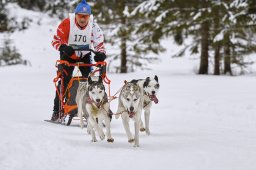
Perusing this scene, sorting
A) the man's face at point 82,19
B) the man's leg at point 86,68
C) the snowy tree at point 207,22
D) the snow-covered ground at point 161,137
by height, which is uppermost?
the snowy tree at point 207,22

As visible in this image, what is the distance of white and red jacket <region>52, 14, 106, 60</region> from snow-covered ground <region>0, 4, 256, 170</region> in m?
1.39

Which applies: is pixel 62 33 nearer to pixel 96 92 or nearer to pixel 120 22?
pixel 96 92

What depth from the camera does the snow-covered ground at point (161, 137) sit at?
4480 millimetres

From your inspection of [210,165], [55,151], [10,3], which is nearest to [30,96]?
[55,151]

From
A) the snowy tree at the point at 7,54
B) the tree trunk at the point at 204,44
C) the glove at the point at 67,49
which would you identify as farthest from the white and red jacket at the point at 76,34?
the snowy tree at the point at 7,54

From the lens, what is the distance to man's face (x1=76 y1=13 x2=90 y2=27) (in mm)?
6973

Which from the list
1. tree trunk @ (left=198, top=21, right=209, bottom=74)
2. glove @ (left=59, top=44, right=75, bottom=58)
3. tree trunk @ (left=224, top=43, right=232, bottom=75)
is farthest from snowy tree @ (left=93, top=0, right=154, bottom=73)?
glove @ (left=59, top=44, right=75, bottom=58)

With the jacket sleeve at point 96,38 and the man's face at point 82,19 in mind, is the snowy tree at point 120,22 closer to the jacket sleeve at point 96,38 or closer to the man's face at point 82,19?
the jacket sleeve at point 96,38

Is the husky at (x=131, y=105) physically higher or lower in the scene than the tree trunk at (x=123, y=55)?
lower

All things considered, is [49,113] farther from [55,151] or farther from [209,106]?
[55,151]

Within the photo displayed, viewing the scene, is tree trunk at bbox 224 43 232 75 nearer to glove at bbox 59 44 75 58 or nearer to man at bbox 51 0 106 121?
man at bbox 51 0 106 121

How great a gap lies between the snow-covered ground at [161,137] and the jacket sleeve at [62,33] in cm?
134

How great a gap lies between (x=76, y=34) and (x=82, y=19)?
12.2 inches

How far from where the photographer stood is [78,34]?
283 inches
